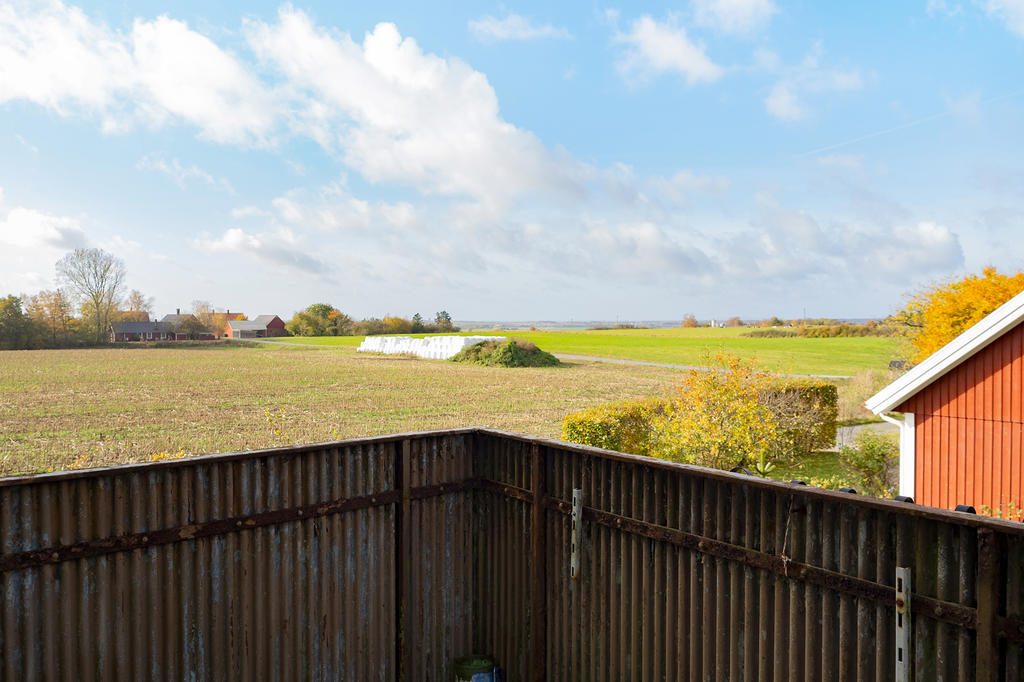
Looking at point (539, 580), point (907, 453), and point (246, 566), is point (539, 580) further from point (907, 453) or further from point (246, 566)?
point (907, 453)

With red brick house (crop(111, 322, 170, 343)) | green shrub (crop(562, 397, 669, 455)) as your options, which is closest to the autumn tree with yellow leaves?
green shrub (crop(562, 397, 669, 455))

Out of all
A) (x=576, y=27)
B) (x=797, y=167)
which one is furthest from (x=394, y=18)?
(x=797, y=167)

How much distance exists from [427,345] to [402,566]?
137 ft

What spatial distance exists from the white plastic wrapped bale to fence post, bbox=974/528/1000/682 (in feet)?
131

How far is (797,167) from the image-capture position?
34.6m

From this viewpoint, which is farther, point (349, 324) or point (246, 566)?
point (349, 324)

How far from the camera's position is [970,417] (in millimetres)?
9180

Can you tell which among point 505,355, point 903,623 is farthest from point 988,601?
point 505,355

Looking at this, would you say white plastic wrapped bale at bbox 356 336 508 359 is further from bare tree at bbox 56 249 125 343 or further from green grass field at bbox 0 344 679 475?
bare tree at bbox 56 249 125 343

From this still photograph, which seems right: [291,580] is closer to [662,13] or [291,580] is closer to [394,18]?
[394,18]

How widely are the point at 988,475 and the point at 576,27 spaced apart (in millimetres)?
16725

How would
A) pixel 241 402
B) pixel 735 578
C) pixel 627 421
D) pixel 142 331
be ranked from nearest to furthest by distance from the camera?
pixel 735 578
pixel 627 421
pixel 241 402
pixel 142 331

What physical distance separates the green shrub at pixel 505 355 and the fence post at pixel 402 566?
3422cm

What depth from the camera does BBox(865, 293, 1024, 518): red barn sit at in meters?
8.59
